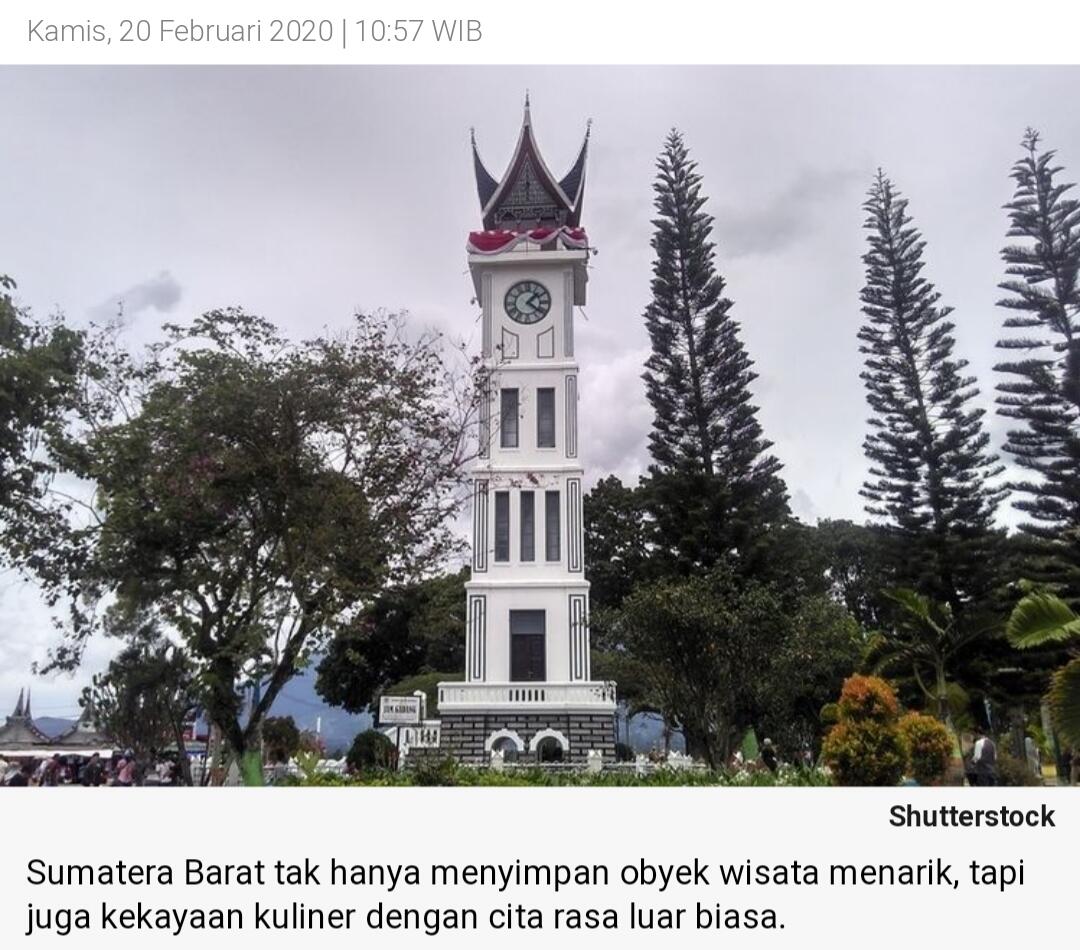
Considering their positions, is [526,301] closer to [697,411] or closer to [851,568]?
[697,411]

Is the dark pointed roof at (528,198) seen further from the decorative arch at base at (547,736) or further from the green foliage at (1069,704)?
the green foliage at (1069,704)

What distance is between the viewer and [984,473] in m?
18.4

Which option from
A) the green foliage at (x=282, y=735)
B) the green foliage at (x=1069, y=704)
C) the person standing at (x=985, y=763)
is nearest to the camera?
the green foliage at (x=1069, y=704)

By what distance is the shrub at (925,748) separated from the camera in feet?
29.4

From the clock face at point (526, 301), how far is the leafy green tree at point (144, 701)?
9.02m

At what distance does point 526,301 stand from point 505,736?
8449 mm

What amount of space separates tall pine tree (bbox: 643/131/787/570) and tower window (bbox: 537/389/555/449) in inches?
160

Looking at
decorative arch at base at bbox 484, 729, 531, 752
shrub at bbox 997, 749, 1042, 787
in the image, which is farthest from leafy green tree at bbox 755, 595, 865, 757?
decorative arch at base at bbox 484, 729, 531, 752

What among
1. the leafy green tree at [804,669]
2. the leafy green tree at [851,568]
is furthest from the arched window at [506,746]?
the leafy green tree at [851,568]

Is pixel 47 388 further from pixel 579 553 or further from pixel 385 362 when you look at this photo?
pixel 579 553

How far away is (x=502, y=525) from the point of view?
18156 mm

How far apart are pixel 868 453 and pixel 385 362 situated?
1177cm

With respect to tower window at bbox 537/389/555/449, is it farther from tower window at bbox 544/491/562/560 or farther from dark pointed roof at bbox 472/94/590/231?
dark pointed roof at bbox 472/94/590/231

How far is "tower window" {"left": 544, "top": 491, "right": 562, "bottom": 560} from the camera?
17.9 meters
